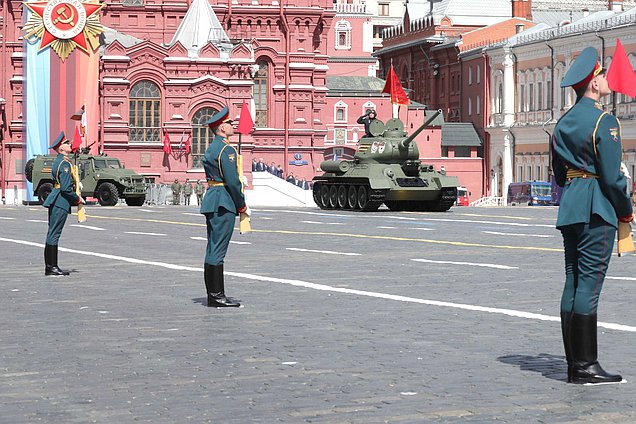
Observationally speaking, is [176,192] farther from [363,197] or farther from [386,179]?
[386,179]

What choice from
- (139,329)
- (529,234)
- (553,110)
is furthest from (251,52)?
(139,329)

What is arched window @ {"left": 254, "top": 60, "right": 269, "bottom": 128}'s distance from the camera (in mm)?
89312

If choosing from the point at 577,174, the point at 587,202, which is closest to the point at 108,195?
the point at 577,174

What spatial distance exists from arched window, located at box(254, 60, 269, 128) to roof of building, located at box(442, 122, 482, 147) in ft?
57.1

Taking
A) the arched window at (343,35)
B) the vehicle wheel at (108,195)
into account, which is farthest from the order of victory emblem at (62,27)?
the arched window at (343,35)

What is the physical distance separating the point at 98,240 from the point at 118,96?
50.3 metres

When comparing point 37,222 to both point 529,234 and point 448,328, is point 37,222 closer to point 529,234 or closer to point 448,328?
point 529,234

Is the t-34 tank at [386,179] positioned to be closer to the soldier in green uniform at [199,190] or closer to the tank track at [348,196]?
the tank track at [348,196]

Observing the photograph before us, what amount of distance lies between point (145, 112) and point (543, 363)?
70.9 metres

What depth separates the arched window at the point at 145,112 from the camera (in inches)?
3157

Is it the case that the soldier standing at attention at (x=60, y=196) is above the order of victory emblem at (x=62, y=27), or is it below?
below

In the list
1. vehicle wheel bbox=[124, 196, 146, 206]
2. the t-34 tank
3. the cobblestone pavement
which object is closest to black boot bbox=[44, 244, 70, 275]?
the cobblestone pavement

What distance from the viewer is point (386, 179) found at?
47.1 metres

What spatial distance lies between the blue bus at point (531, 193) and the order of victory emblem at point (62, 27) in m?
23.8
